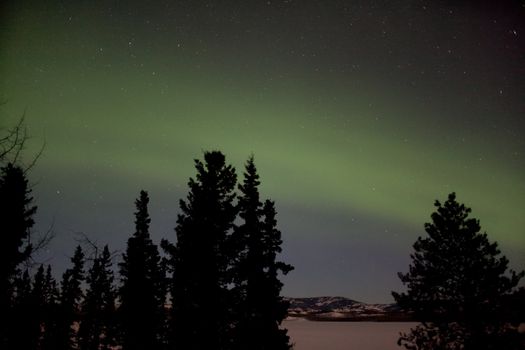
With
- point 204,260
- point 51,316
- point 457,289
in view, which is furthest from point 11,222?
point 51,316

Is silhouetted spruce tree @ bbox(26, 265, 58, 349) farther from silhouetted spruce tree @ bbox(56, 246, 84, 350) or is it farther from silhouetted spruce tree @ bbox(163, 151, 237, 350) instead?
silhouetted spruce tree @ bbox(163, 151, 237, 350)

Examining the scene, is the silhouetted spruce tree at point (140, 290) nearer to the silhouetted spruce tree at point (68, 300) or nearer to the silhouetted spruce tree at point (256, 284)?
the silhouetted spruce tree at point (256, 284)

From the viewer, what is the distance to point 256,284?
806 inches

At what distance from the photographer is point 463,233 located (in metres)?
19.4

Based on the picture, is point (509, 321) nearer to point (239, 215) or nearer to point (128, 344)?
point (239, 215)

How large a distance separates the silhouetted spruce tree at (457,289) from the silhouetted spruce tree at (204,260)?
1003 cm

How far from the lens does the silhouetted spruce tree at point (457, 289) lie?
18.0 meters

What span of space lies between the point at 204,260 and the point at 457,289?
13669 mm

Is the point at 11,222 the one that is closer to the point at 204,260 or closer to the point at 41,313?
the point at 204,260

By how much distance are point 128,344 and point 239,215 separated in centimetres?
1579

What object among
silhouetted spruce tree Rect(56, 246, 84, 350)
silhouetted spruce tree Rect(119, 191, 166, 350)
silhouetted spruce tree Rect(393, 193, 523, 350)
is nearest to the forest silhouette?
silhouetted spruce tree Rect(393, 193, 523, 350)

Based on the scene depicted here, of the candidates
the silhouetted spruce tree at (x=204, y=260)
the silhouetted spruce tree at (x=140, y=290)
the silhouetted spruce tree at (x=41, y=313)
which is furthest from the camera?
the silhouetted spruce tree at (x=41, y=313)

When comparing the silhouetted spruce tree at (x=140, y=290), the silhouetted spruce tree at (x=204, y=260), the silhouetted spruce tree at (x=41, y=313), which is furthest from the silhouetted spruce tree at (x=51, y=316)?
the silhouetted spruce tree at (x=204, y=260)

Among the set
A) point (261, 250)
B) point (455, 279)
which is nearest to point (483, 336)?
point (455, 279)
